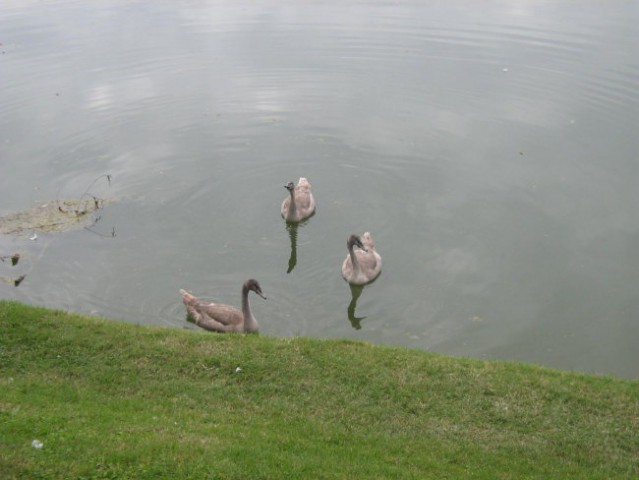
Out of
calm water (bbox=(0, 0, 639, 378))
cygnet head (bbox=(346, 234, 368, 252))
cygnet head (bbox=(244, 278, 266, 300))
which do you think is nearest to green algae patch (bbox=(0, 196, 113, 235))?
calm water (bbox=(0, 0, 639, 378))

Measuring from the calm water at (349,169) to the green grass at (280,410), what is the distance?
8.04 feet

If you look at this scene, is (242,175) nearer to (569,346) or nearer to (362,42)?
(569,346)

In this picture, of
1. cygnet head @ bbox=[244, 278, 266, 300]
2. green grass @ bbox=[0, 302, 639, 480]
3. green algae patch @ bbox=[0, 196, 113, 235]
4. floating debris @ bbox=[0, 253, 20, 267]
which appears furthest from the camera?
green algae patch @ bbox=[0, 196, 113, 235]

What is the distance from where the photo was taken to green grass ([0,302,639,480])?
8289 mm

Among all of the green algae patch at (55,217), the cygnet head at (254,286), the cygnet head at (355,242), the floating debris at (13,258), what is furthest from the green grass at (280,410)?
the green algae patch at (55,217)

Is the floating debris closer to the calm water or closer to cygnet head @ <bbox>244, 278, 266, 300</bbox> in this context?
the calm water

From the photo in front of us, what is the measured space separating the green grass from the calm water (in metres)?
2.45

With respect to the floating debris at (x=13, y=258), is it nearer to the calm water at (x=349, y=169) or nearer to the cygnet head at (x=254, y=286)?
the calm water at (x=349, y=169)

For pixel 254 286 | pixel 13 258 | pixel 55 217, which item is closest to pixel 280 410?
pixel 254 286

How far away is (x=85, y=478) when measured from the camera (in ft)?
25.1

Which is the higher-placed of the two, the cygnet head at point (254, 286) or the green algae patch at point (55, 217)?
the cygnet head at point (254, 286)

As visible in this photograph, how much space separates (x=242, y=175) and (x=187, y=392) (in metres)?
10.3

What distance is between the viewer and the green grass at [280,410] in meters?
8.29

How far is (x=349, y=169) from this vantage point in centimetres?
1984
